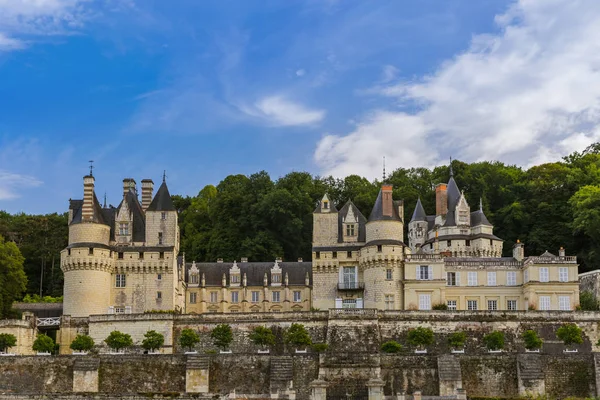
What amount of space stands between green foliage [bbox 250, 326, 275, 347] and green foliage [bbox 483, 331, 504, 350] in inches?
479

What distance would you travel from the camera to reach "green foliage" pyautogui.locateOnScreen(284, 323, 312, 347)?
54.3 meters

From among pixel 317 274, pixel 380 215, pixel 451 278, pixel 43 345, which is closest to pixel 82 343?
pixel 43 345

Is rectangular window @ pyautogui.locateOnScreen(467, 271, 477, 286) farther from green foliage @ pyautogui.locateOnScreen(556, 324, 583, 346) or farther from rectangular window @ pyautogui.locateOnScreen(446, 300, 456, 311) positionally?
green foliage @ pyautogui.locateOnScreen(556, 324, 583, 346)

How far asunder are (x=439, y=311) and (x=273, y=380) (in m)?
13.2

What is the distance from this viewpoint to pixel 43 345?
178 feet

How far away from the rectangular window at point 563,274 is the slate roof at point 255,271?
16386 mm

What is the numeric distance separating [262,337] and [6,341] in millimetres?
14667

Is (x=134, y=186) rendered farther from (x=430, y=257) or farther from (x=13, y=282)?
(x=430, y=257)

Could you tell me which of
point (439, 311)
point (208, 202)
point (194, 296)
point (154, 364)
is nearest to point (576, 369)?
point (439, 311)

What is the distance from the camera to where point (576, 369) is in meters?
48.7

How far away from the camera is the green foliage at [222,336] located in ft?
178

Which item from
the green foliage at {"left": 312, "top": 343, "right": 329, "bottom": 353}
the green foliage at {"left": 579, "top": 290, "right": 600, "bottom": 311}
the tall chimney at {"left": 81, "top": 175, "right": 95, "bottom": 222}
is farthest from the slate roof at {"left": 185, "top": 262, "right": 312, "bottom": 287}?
the green foliage at {"left": 579, "top": 290, "right": 600, "bottom": 311}

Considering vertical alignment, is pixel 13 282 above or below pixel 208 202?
below

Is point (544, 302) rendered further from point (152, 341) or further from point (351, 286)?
point (152, 341)
